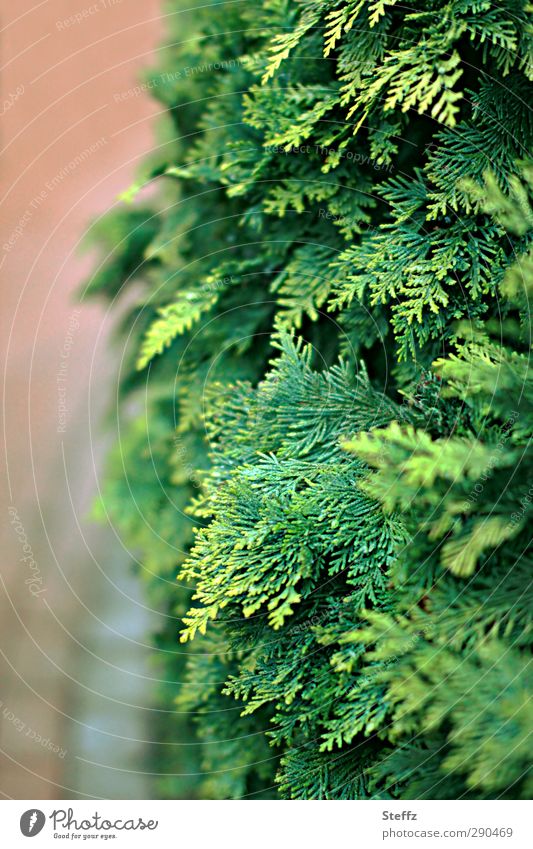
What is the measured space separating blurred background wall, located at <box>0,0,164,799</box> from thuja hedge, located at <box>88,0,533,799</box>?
281mm

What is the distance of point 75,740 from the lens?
1.09 metres

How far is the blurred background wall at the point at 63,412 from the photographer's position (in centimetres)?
97
